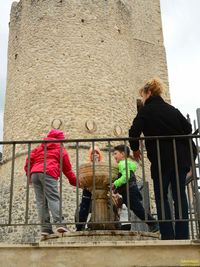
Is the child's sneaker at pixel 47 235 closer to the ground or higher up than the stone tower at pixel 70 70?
closer to the ground

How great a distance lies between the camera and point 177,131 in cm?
525

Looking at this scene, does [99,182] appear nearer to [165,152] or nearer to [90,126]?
[165,152]

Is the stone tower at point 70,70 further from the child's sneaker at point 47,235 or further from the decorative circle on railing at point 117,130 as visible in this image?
the child's sneaker at point 47,235

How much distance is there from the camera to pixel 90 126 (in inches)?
615

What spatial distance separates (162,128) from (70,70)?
37.3 ft

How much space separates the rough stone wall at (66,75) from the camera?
15617 mm

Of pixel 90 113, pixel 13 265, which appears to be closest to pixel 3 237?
pixel 90 113

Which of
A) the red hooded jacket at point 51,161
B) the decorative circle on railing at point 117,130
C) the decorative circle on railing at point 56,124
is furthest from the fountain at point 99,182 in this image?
the decorative circle on railing at point 117,130

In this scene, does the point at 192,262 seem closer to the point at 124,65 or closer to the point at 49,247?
the point at 49,247

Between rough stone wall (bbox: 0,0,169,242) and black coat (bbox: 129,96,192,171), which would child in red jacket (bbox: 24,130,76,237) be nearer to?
black coat (bbox: 129,96,192,171)

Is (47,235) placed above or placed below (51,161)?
below

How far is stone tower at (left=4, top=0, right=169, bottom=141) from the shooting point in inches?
621

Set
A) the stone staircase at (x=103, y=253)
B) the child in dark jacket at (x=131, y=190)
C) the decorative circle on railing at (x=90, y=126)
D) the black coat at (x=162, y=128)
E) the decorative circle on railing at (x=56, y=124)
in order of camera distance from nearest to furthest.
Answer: the stone staircase at (x=103, y=253), the black coat at (x=162, y=128), the child in dark jacket at (x=131, y=190), the decorative circle on railing at (x=56, y=124), the decorative circle on railing at (x=90, y=126)

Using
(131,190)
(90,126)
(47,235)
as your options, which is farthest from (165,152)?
(90,126)
